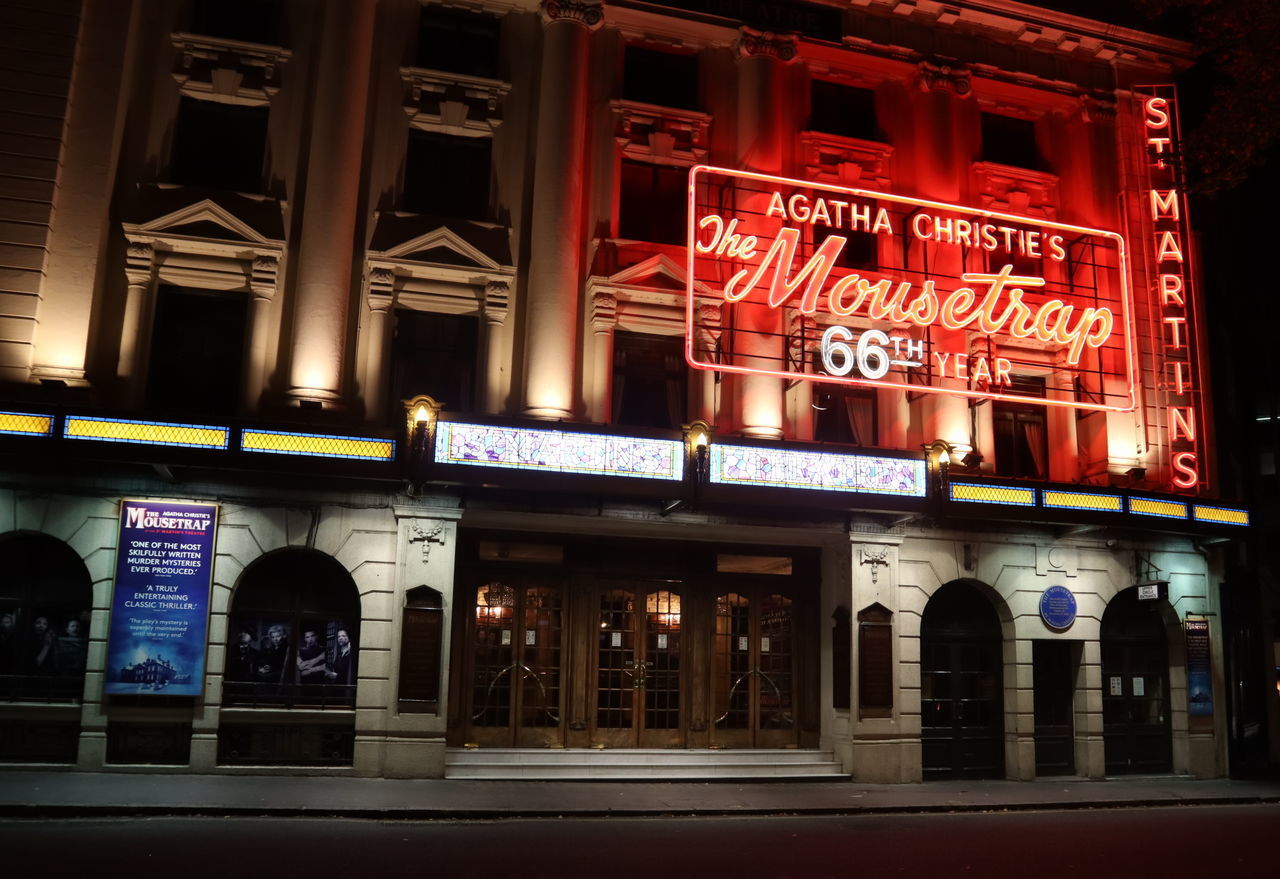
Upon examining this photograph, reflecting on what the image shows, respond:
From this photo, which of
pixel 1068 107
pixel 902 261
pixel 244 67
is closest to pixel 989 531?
pixel 902 261

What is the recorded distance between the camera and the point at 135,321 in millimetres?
17688

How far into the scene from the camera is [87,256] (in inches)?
677

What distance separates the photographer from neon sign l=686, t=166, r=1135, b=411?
19188mm

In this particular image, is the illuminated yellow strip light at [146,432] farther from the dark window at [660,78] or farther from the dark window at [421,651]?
the dark window at [660,78]

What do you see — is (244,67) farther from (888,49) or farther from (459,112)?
(888,49)

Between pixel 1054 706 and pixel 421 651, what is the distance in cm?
1266

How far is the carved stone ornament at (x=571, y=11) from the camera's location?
20.0 m

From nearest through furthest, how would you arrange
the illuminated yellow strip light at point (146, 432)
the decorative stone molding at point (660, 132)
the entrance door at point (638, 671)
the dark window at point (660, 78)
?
the illuminated yellow strip light at point (146, 432) → the entrance door at point (638, 671) → the decorative stone molding at point (660, 132) → the dark window at point (660, 78)

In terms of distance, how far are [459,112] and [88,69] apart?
645cm

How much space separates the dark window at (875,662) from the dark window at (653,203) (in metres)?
8.33

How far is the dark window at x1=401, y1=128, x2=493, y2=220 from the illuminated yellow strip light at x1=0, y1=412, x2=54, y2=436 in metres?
7.47

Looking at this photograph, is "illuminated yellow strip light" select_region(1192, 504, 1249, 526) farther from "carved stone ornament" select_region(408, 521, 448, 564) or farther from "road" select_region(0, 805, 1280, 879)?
"carved stone ornament" select_region(408, 521, 448, 564)

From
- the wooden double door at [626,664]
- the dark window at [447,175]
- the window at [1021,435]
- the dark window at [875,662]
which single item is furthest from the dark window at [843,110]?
the dark window at [875,662]

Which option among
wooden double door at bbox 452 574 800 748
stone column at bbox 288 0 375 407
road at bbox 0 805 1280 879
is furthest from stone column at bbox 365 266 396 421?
road at bbox 0 805 1280 879
